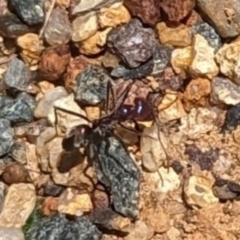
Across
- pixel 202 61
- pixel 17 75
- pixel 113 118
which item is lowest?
pixel 113 118

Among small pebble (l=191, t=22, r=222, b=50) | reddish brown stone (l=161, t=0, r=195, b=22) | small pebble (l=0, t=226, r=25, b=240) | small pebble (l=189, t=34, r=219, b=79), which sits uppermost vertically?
reddish brown stone (l=161, t=0, r=195, b=22)

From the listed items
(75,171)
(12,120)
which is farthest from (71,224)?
(12,120)

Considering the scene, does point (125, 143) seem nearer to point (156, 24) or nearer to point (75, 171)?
point (75, 171)

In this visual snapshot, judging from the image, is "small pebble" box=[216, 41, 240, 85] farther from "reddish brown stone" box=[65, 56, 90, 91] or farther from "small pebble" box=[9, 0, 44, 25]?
"small pebble" box=[9, 0, 44, 25]

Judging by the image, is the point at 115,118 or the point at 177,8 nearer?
the point at 177,8

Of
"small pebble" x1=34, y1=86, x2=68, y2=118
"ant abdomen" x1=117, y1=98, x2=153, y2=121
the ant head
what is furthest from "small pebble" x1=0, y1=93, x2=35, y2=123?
"ant abdomen" x1=117, y1=98, x2=153, y2=121

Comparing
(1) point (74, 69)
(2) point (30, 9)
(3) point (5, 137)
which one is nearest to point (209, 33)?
(1) point (74, 69)

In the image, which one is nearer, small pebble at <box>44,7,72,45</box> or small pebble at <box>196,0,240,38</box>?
small pebble at <box>196,0,240,38</box>

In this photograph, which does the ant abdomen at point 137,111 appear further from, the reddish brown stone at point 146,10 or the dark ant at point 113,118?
the reddish brown stone at point 146,10

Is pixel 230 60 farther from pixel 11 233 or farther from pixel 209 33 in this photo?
pixel 11 233
